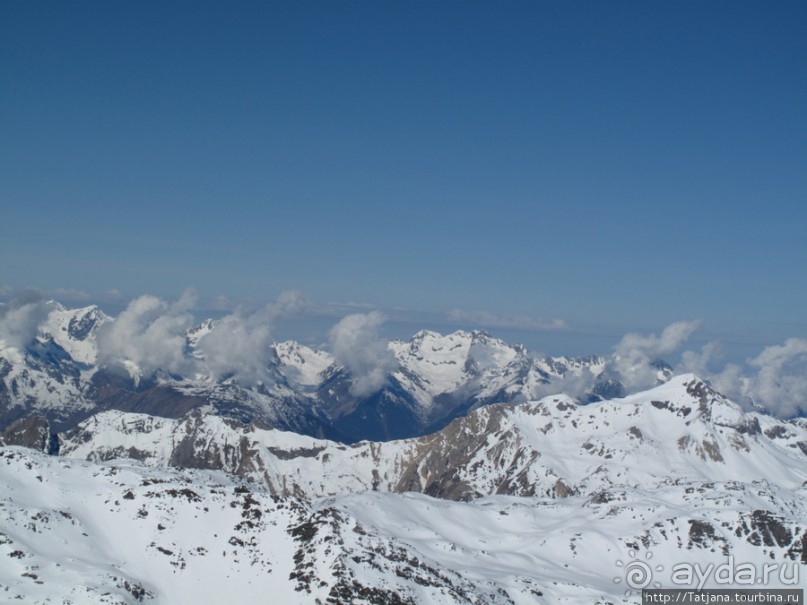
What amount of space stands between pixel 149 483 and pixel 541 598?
89.2 m

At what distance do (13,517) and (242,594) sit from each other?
4205 centimetres

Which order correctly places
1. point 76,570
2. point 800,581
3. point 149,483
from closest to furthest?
point 76,570 < point 149,483 < point 800,581

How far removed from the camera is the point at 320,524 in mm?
129500

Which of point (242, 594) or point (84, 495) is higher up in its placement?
point (84, 495)

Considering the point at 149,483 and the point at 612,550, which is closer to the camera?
the point at 149,483

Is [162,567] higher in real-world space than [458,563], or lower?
higher

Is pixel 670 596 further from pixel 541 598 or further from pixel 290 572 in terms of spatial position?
pixel 290 572

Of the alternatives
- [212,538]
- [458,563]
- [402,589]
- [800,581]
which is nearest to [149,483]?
[212,538]

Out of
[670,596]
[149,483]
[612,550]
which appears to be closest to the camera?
[149,483]

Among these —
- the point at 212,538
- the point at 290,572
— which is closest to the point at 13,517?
the point at 212,538

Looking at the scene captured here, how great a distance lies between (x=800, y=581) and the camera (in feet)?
595

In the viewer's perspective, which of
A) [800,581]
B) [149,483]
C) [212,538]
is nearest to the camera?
[212,538]

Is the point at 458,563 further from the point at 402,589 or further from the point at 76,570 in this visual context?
the point at 76,570

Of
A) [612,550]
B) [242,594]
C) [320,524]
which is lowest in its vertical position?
[612,550]
